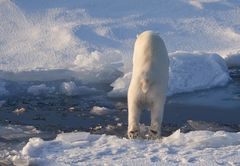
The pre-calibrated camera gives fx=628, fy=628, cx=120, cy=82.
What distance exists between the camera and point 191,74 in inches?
356

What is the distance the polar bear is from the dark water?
551 mm

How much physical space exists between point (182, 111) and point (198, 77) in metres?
1.27

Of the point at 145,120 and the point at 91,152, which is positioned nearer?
the point at 91,152

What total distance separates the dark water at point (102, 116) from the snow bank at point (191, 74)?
0.46 ft

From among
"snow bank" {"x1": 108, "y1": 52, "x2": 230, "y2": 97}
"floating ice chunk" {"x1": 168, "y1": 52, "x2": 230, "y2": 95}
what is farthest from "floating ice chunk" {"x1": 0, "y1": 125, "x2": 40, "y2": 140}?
"floating ice chunk" {"x1": 168, "y1": 52, "x2": 230, "y2": 95}

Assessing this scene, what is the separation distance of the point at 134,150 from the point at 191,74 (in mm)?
3366

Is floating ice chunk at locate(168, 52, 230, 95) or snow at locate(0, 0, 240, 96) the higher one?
snow at locate(0, 0, 240, 96)

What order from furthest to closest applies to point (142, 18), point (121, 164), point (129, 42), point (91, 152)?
point (142, 18) → point (129, 42) → point (91, 152) → point (121, 164)

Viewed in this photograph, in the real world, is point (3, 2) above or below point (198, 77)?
above

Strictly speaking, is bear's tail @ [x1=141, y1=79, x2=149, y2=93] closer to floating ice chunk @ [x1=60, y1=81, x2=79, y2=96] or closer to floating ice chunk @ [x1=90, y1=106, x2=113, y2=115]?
Answer: floating ice chunk @ [x1=90, y1=106, x2=113, y2=115]

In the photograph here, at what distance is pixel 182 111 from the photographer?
789 cm

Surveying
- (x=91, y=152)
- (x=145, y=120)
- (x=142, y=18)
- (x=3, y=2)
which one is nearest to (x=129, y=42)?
(x=142, y=18)

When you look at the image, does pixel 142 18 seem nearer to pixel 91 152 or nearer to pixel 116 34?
pixel 116 34

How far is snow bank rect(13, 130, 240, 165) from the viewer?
5562 millimetres
